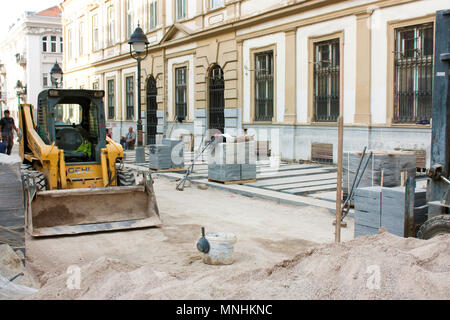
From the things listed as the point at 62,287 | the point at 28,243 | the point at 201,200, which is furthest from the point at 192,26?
the point at 62,287

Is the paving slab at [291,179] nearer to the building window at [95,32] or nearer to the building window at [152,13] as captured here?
the building window at [152,13]

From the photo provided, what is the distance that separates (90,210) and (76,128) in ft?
9.11

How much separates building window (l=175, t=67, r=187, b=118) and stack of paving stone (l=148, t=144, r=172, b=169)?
356 inches

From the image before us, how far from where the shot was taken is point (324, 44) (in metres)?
17.0

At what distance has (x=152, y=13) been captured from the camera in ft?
90.5

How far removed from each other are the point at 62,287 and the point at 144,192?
443 cm

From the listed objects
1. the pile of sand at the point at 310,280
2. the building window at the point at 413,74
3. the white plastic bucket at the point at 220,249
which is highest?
the building window at the point at 413,74

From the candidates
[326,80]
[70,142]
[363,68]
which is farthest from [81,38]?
[70,142]

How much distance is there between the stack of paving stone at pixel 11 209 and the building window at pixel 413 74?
10937 millimetres

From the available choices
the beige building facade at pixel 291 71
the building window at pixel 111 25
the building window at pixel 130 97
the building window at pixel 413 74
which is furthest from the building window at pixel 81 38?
the building window at pixel 413 74

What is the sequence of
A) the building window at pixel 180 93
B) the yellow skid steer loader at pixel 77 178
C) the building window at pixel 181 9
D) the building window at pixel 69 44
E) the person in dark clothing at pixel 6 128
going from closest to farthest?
the yellow skid steer loader at pixel 77 178 < the person in dark clothing at pixel 6 128 < the building window at pixel 181 9 < the building window at pixel 180 93 < the building window at pixel 69 44

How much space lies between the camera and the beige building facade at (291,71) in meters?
14.2

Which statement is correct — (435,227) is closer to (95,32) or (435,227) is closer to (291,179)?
(291,179)

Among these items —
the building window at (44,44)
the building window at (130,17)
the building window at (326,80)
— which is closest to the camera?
the building window at (326,80)
